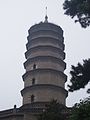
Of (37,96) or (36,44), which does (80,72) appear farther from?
(36,44)

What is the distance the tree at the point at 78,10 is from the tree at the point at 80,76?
5.38ft

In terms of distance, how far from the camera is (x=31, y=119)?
2416 cm

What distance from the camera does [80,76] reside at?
562 inches

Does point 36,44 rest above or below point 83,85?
above

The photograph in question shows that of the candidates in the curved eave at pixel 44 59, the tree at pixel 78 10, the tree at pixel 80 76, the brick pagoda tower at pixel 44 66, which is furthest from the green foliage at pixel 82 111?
the curved eave at pixel 44 59

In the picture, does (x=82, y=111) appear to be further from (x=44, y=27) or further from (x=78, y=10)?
(x=44, y=27)

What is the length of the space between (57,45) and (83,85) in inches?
563

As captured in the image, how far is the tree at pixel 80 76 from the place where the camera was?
14023 mm

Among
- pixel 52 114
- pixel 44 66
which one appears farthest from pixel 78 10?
pixel 44 66

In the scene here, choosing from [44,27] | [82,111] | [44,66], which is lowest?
[82,111]

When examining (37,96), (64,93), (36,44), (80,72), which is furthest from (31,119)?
(80,72)

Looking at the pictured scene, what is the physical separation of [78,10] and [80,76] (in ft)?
8.70

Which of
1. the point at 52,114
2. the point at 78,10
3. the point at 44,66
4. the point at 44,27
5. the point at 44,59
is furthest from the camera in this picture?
→ the point at 44,27

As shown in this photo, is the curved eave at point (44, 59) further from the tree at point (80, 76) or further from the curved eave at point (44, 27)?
the tree at point (80, 76)
